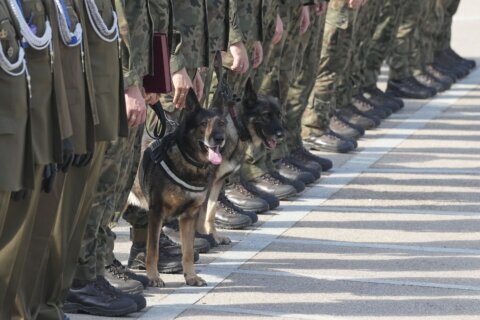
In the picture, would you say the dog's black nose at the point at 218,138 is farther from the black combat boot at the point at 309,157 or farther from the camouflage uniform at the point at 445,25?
the camouflage uniform at the point at 445,25

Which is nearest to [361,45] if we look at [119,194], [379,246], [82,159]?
[379,246]

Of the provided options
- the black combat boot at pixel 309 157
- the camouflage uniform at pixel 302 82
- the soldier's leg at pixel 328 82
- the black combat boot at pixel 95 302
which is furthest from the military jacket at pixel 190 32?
the soldier's leg at pixel 328 82

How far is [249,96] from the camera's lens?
817 centimetres

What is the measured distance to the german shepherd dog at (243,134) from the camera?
7766 millimetres

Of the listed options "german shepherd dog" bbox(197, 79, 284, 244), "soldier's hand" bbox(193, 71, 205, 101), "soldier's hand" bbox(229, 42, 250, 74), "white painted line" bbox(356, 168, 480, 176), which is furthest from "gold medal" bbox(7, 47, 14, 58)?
"white painted line" bbox(356, 168, 480, 176)

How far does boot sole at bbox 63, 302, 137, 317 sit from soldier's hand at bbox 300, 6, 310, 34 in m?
3.73

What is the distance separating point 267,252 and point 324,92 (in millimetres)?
3544

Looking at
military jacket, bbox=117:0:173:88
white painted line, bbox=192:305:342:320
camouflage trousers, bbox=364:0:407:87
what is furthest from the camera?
camouflage trousers, bbox=364:0:407:87

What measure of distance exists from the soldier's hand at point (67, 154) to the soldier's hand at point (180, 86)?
1.66 meters

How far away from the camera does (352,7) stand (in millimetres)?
11039

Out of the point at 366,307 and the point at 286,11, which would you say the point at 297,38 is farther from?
the point at 366,307

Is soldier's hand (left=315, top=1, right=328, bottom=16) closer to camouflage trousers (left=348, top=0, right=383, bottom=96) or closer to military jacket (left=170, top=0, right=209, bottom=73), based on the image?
camouflage trousers (left=348, top=0, right=383, bottom=96)

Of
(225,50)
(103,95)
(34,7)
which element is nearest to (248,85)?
(225,50)

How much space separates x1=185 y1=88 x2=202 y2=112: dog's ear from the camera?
22.2 feet
